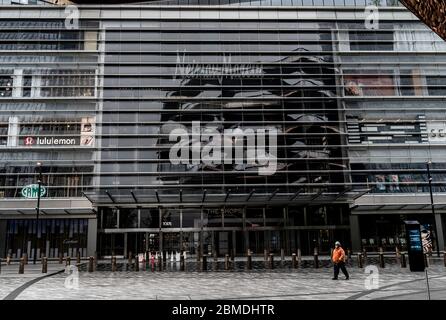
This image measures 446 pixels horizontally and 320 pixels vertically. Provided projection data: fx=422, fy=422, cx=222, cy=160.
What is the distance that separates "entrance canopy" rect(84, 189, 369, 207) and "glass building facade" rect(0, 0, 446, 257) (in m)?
0.43

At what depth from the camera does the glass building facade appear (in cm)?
3984

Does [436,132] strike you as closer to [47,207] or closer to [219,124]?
[219,124]

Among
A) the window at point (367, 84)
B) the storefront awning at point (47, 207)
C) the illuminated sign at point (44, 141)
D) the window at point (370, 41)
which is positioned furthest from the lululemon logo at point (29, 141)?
the window at point (370, 41)

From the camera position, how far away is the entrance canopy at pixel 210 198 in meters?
35.9

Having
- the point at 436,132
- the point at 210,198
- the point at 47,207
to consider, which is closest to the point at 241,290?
the point at 210,198

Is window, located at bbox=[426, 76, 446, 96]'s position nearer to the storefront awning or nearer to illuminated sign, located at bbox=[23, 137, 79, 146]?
the storefront awning

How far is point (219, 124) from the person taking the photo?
4178cm

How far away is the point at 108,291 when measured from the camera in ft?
44.6

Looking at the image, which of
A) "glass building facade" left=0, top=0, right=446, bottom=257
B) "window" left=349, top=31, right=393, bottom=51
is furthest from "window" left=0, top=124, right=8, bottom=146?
"window" left=349, top=31, right=393, bottom=51

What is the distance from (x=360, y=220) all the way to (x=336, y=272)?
2665 cm

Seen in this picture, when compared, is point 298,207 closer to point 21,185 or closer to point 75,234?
point 75,234

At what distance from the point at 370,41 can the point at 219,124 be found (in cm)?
1814

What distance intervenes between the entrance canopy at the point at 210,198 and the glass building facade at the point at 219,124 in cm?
43

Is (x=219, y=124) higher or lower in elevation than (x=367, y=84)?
lower
